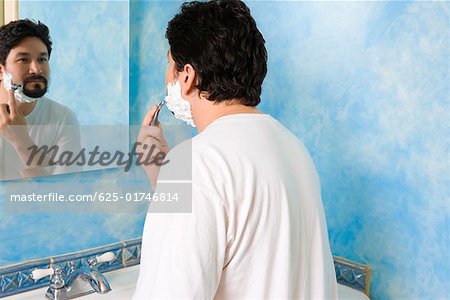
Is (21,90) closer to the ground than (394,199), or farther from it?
farther from it

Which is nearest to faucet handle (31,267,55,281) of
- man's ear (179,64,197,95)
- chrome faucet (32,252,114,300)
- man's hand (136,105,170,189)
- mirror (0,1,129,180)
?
chrome faucet (32,252,114,300)

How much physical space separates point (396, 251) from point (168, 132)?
2.98 feet

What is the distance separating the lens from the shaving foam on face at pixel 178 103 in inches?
40.2

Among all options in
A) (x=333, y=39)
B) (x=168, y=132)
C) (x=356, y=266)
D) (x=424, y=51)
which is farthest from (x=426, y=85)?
(x=168, y=132)

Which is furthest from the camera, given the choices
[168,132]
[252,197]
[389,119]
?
[168,132]

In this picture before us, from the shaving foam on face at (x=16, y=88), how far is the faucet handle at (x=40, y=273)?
0.48 m

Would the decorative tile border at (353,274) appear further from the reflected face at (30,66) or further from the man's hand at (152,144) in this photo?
the reflected face at (30,66)

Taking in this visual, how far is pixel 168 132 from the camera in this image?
1.84 meters

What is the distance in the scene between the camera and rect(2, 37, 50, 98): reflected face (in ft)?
4.31

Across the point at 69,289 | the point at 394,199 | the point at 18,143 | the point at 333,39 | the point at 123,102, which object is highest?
the point at 333,39

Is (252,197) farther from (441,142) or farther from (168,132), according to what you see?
(168,132)

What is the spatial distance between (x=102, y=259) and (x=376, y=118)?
937 mm

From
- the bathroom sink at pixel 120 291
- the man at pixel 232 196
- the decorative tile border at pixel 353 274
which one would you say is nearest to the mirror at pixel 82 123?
the bathroom sink at pixel 120 291

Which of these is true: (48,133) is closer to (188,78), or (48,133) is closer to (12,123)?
(12,123)
